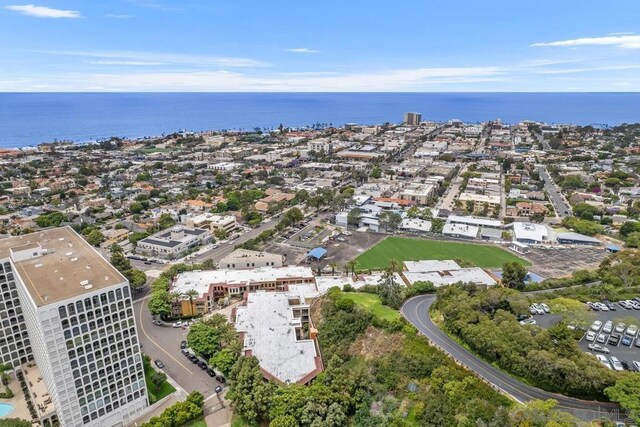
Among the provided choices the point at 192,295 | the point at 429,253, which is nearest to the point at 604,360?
the point at 429,253

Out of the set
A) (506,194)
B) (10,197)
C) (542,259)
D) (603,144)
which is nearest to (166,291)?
(542,259)

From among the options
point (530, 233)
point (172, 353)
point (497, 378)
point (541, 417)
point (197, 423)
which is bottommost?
point (172, 353)

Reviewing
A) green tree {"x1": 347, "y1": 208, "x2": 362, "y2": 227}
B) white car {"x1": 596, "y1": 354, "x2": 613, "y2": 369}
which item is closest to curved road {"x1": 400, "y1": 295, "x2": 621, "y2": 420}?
white car {"x1": 596, "y1": 354, "x2": 613, "y2": 369}

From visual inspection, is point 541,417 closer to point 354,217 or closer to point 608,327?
point 608,327

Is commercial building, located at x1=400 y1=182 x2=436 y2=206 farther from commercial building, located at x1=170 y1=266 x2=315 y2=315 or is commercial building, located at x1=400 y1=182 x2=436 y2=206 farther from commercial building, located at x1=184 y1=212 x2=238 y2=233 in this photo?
commercial building, located at x1=170 y1=266 x2=315 y2=315

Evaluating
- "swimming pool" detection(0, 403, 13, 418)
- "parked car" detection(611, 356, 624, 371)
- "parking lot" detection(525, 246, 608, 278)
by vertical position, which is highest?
"parked car" detection(611, 356, 624, 371)

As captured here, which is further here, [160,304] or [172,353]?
[160,304]
